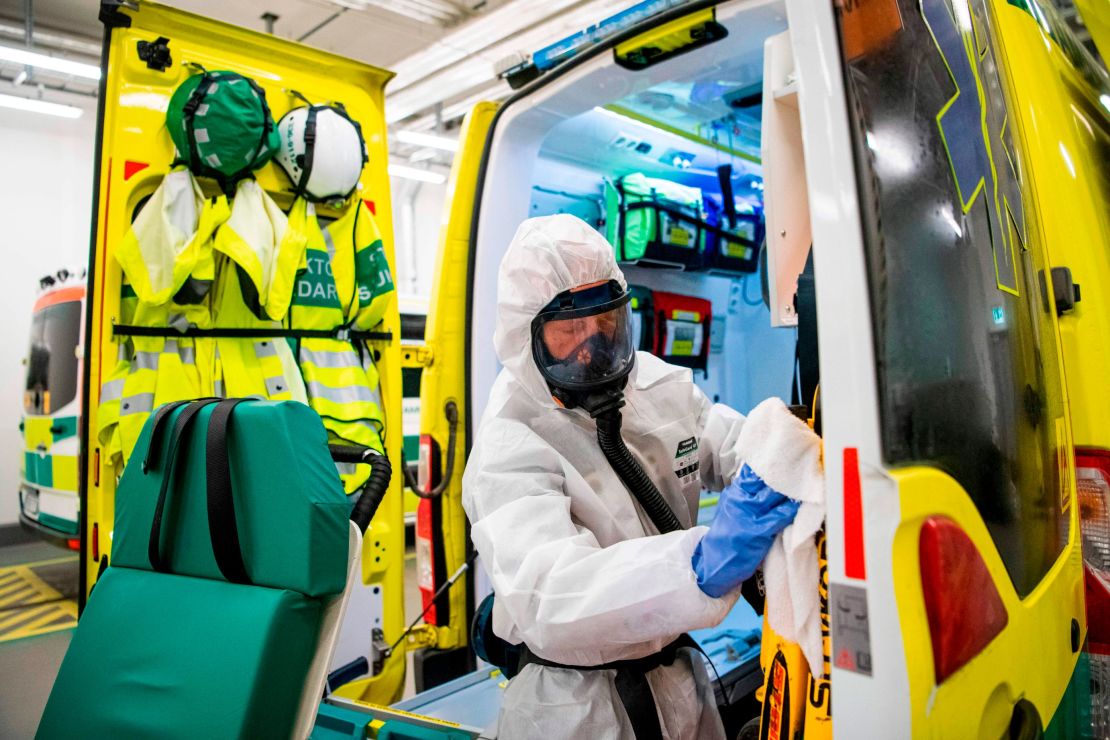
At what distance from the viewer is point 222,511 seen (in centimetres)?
149

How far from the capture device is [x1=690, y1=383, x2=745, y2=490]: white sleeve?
6.68 feet

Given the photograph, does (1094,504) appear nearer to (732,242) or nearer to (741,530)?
(741,530)

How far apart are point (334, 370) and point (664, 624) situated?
207 centimetres

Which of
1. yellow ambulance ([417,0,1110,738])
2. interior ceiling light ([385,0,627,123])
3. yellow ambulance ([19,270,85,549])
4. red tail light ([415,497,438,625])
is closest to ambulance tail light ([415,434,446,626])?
red tail light ([415,497,438,625])

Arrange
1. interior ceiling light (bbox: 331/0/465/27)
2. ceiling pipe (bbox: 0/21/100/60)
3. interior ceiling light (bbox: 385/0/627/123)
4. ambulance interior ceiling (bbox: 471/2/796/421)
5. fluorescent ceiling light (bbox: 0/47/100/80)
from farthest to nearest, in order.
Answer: ceiling pipe (bbox: 0/21/100/60), interior ceiling light (bbox: 385/0/627/123), interior ceiling light (bbox: 331/0/465/27), fluorescent ceiling light (bbox: 0/47/100/80), ambulance interior ceiling (bbox: 471/2/796/421)

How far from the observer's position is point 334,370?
3.02 metres

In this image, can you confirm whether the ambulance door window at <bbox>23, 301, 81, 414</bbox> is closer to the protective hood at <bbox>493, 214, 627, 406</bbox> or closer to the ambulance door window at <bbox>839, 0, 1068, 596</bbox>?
the protective hood at <bbox>493, 214, 627, 406</bbox>

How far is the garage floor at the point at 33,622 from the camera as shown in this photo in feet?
13.2

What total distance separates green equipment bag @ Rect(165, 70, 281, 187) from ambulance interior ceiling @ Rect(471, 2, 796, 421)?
2.83 feet

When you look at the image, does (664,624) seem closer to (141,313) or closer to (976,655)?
(976,655)

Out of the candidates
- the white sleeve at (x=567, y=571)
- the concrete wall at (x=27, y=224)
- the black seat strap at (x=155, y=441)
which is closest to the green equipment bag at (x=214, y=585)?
the black seat strap at (x=155, y=441)

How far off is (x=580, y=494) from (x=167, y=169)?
79.6 inches

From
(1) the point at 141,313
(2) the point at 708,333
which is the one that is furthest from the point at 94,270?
(2) the point at 708,333

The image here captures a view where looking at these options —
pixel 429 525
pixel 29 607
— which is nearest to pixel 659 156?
pixel 429 525
